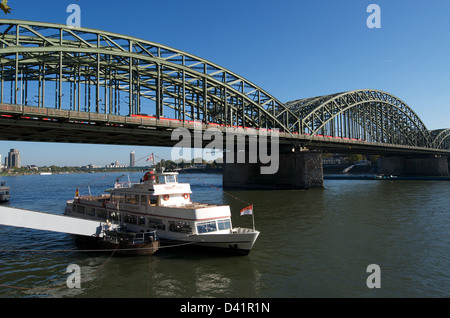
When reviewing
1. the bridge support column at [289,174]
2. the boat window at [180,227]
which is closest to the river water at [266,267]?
→ the boat window at [180,227]

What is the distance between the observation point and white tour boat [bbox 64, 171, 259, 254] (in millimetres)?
20672

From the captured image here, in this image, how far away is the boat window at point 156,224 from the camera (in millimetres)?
22609

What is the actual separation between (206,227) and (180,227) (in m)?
1.94

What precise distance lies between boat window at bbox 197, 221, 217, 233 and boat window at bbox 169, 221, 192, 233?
648mm

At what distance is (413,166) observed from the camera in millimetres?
132250

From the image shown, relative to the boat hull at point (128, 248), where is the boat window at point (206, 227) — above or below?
above

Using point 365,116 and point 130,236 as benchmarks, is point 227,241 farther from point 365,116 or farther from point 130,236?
point 365,116

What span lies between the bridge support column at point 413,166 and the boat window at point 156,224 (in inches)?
5083

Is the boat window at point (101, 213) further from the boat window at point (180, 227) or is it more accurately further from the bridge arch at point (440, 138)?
the bridge arch at point (440, 138)

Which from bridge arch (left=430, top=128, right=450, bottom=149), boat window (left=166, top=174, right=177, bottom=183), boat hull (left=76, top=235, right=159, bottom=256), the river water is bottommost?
the river water

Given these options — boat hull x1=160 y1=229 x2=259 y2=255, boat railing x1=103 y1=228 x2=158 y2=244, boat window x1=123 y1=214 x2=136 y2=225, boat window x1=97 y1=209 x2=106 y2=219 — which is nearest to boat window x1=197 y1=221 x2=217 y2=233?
boat hull x1=160 y1=229 x2=259 y2=255

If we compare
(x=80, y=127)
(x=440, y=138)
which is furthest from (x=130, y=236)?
(x=440, y=138)

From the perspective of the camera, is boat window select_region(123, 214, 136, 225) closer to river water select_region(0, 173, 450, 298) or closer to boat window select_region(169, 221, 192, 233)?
river water select_region(0, 173, 450, 298)

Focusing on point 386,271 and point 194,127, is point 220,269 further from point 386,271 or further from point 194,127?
point 194,127
